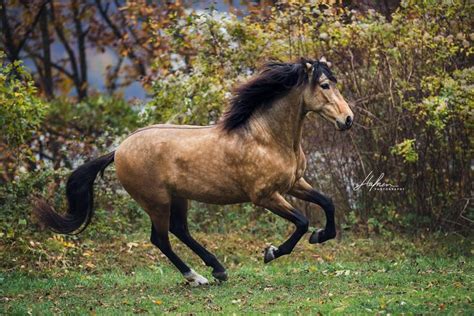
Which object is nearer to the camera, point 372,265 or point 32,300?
point 32,300

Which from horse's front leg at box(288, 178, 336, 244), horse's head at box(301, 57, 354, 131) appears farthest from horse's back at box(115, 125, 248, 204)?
horse's head at box(301, 57, 354, 131)

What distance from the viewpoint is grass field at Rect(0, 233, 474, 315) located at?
780 centimetres

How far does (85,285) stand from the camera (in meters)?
9.77

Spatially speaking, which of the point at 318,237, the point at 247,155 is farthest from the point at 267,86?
the point at 318,237

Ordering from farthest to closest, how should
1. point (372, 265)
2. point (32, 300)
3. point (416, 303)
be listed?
point (372, 265) < point (32, 300) < point (416, 303)

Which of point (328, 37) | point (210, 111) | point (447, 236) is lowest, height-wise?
point (447, 236)

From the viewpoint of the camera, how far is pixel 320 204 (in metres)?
8.98

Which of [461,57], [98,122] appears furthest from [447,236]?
[98,122]

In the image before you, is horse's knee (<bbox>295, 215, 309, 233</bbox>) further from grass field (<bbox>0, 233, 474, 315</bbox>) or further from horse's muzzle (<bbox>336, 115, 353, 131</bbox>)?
horse's muzzle (<bbox>336, 115, 353, 131</bbox>)

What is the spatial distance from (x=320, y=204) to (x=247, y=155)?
92 centimetres

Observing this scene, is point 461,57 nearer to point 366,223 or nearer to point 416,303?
point 366,223

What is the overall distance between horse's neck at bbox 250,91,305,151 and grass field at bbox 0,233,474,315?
1526mm

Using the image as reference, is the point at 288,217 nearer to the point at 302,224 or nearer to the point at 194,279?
the point at 302,224

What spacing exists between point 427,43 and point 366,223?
8.94ft
